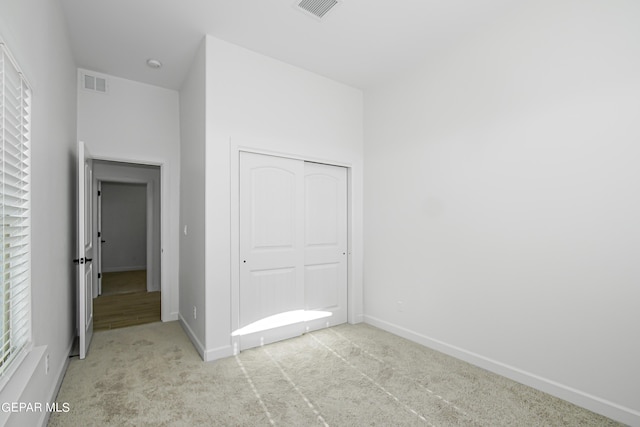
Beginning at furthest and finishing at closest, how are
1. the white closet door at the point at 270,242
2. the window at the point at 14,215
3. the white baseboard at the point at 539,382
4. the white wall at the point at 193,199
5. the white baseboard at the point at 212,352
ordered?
the white closet door at the point at 270,242, the white wall at the point at 193,199, the white baseboard at the point at 212,352, the white baseboard at the point at 539,382, the window at the point at 14,215

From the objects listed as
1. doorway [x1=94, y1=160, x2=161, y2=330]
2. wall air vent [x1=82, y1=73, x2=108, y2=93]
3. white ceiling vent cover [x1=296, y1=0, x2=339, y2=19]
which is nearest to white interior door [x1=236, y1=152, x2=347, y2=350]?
white ceiling vent cover [x1=296, y1=0, x2=339, y2=19]

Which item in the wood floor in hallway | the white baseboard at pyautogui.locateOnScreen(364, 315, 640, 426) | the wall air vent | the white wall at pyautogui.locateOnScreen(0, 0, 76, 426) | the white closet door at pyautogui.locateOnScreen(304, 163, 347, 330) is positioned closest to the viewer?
the white wall at pyautogui.locateOnScreen(0, 0, 76, 426)

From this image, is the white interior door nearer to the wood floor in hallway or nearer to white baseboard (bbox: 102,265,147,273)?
the wood floor in hallway

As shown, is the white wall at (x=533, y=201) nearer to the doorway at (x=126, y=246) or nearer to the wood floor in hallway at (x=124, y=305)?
the wood floor in hallway at (x=124, y=305)

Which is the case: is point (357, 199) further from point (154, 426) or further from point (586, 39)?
point (154, 426)

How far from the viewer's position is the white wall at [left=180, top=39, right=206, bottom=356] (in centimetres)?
299

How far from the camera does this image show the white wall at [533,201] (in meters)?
2.03

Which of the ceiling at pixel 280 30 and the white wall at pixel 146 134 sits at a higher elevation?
the ceiling at pixel 280 30

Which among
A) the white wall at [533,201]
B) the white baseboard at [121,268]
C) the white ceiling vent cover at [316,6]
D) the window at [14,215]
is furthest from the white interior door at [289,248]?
the white baseboard at [121,268]

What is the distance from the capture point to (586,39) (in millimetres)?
2145

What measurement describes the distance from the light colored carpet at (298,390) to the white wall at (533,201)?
320 millimetres

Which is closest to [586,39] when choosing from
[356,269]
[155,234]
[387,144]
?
[387,144]

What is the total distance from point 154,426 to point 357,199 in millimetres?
2940

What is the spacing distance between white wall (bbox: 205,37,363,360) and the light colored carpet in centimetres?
48
